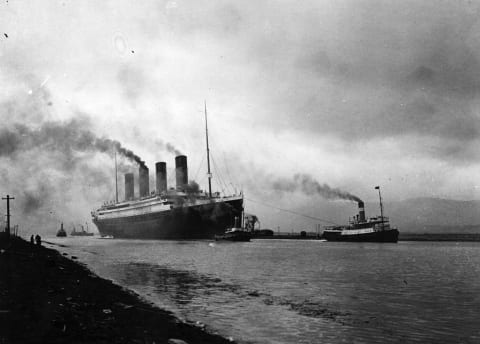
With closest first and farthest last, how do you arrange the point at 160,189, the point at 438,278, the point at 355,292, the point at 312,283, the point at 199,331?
the point at 199,331 < the point at 355,292 < the point at 312,283 < the point at 438,278 < the point at 160,189

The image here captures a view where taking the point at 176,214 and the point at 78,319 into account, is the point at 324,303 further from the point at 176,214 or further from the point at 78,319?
the point at 176,214

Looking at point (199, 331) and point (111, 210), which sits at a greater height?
point (111, 210)

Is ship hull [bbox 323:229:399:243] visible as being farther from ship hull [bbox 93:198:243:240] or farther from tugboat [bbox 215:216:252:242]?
ship hull [bbox 93:198:243:240]

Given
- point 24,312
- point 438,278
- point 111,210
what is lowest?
point 438,278

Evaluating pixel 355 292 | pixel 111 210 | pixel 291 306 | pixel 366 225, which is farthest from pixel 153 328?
pixel 111 210

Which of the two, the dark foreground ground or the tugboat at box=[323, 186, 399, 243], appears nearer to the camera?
the dark foreground ground

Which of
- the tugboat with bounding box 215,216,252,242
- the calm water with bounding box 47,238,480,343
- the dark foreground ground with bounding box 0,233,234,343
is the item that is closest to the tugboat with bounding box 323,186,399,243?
the tugboat with bounding box 215,216,252,242

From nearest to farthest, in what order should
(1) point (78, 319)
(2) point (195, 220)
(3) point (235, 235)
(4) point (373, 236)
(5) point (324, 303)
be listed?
(1) point (78, 319) → (5) point (324, 303) → (4) point (373, 236) → (3) point (235, 235) → (2) point (195, 220)

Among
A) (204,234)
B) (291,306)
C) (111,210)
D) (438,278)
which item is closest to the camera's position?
(291,306)

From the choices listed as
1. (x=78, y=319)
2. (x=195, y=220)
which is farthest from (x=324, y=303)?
(x=195, y=220)

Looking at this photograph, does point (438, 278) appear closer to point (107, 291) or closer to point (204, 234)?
point (107, 291)

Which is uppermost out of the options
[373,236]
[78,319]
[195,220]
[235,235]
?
[195,220]
